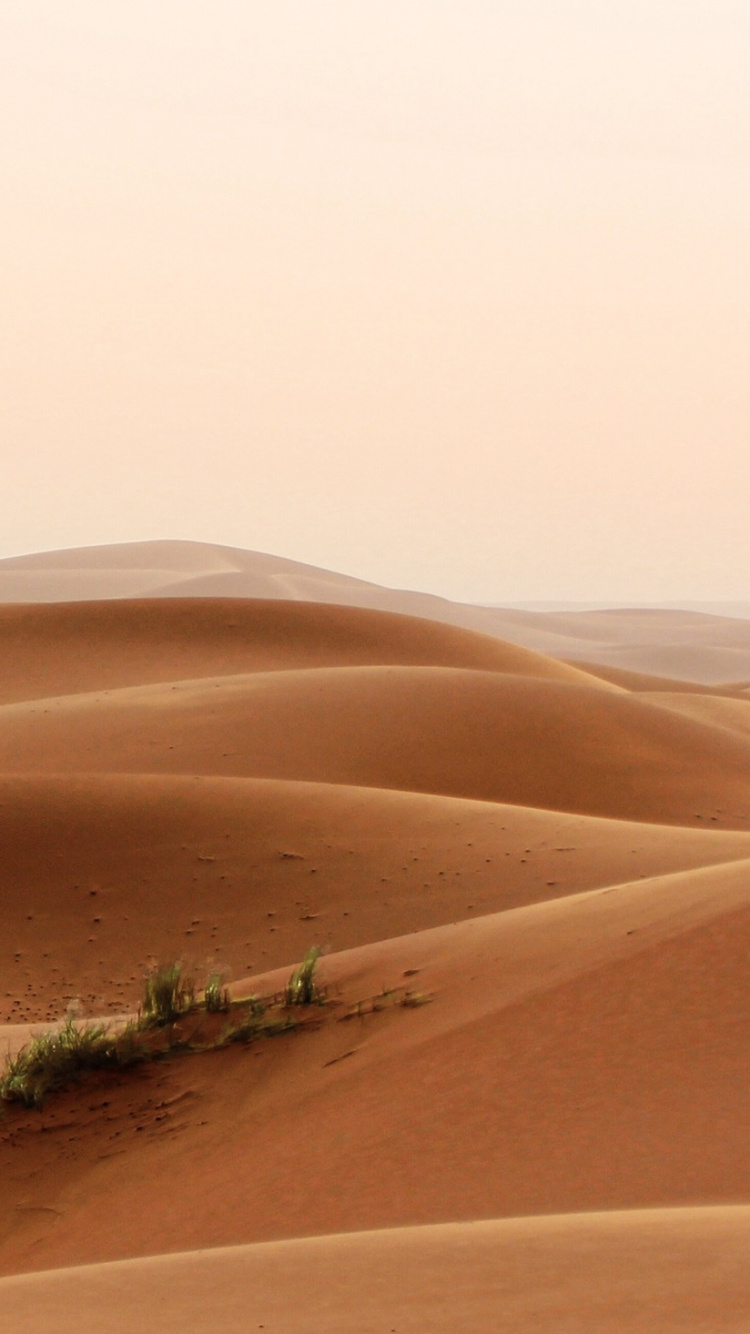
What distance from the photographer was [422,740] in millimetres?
22344

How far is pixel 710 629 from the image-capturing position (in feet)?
504

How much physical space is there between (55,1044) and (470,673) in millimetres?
18245

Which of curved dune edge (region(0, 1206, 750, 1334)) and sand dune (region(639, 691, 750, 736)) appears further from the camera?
sand dune (region(639, 691, 750, 736))

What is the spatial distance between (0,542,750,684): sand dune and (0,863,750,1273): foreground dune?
77888mm

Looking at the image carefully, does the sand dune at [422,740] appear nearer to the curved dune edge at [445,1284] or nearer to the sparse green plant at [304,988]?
the sparse green plant at [304,988]

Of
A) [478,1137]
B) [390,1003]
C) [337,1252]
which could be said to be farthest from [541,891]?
[337,1252]

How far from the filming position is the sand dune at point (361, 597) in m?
109

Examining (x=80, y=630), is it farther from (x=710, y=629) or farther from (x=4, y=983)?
(x=710, y=629)

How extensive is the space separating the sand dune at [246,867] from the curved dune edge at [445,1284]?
24.7 ft

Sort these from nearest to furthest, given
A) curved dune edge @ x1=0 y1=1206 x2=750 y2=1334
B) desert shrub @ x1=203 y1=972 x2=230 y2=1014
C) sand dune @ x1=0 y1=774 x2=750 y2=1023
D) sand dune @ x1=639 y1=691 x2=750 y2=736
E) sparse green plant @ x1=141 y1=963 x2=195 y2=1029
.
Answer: curved dune edge @ x1=0 y1=1206 x2=750 y2=1334, sparse green plant @ x1=141 y1=963 x2=195 y2=1029, desert shrub @ x1=203 y1=972 x2=230 y2=1014, sand dune @ x1=0 y1=774 x2=750 y2=1023, sand dune @ x1=639 y1=691 x2=750 y2=736

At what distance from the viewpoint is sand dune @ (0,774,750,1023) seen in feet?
45.6

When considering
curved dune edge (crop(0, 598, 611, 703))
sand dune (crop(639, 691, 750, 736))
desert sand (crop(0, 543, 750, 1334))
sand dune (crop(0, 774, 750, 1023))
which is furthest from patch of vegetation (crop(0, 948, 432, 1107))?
curved dune edge (crop(0, 598, 611, 703))

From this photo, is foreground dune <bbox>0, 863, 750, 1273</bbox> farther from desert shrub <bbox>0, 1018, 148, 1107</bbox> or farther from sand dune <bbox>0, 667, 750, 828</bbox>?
sand dune <bbox>0, 667, 750, 828</bbox>

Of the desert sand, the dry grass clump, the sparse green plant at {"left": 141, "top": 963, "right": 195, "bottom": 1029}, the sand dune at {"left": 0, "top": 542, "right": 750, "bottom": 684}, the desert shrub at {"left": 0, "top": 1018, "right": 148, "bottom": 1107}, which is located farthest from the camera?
the sand dune at {"left": 0, "top": 542, "right": 750, "bottom": 684}
